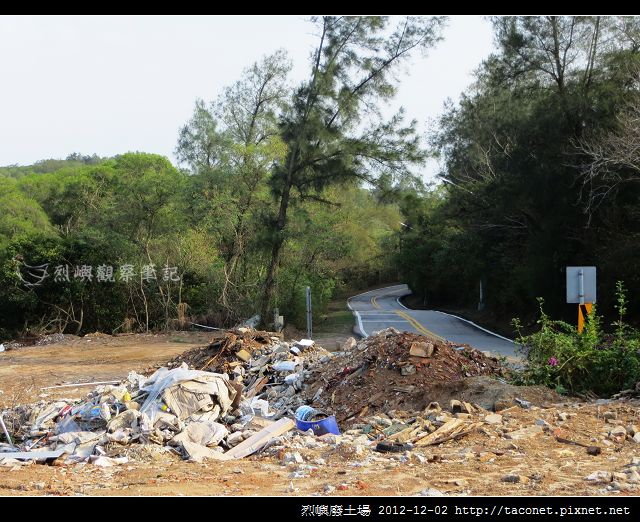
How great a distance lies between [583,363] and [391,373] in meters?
2.97

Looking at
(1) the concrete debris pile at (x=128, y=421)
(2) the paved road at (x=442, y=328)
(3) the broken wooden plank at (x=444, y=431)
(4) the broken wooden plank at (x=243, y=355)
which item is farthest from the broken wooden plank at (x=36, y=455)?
(2) the paved road at (x=442, y=328)

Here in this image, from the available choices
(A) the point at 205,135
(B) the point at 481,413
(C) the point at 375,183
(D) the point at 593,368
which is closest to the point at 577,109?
(C) the point at 375,183

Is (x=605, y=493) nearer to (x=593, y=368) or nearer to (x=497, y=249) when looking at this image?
(x=593, y=368)

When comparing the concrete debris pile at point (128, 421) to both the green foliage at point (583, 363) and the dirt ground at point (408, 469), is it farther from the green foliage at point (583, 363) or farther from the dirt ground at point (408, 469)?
the green foliage at point (583, 363)

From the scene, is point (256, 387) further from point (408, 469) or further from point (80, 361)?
point (80, 361)

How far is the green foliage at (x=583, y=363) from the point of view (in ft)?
35.2

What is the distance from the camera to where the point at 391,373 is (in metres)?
11.7

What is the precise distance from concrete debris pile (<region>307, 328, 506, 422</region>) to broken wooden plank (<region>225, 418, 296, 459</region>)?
1416 millimetres

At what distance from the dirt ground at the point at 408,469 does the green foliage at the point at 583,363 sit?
107cm

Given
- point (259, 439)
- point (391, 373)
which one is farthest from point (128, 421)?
point (391, 373)

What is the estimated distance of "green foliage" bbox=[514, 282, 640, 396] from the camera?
1072cm

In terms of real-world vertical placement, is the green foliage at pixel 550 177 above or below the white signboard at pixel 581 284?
above
